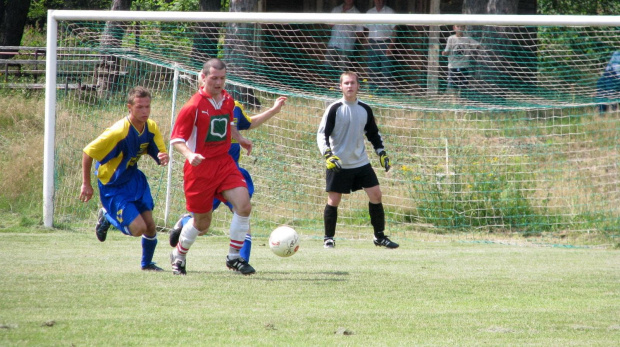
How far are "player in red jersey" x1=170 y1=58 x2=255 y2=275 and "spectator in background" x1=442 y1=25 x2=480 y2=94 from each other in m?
5.51

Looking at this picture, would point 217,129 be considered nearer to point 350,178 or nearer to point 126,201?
point 126,201

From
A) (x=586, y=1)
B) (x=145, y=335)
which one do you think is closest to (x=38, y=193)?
(x=145, y=335)

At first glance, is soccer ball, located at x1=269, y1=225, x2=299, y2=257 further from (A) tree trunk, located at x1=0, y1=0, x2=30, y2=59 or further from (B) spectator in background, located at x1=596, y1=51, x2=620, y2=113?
(A) tree trunk, located at x1=0, y1=0, x2=30, y2=59

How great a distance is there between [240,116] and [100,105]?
3891 millimetres

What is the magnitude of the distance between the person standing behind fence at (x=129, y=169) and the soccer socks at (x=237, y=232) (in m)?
0.71

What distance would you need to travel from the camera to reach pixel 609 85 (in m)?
10.2

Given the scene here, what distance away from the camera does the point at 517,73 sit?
11.3 meters

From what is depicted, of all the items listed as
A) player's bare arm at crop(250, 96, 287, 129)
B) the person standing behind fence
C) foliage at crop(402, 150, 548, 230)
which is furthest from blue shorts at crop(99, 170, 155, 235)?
foliage at crop(402, 150, 548, 230)

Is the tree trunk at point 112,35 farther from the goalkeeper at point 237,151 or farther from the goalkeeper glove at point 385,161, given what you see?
the goalkeeper glove at point 385,161

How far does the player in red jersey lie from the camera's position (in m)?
6.12

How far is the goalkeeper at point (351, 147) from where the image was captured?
8.43 meters

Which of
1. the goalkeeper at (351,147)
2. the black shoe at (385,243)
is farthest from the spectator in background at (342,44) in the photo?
the black shoe at (385,243)

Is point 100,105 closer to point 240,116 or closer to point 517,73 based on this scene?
point 240,116

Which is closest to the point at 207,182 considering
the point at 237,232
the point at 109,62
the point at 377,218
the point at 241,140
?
the point at 237,232
